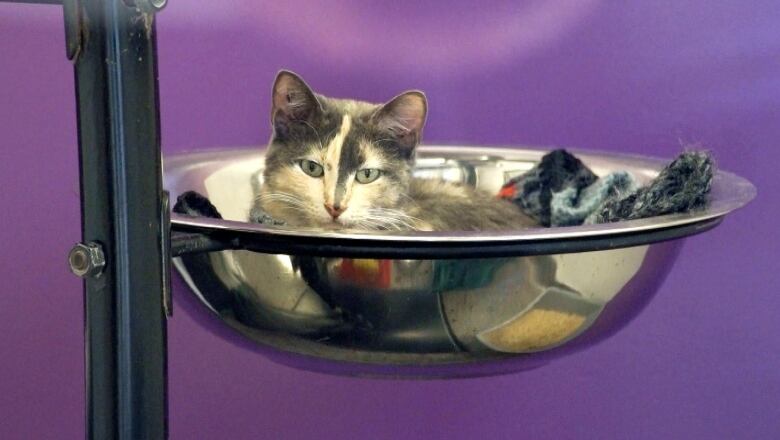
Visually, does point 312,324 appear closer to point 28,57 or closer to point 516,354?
point 516,354

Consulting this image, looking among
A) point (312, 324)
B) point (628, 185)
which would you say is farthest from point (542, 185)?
point (312, 324)

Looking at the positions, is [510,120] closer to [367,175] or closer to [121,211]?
→ [367,175]

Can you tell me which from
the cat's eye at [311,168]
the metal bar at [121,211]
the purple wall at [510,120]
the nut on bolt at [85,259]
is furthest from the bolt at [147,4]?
the purple wall at [510,120]

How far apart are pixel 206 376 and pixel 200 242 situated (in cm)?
91

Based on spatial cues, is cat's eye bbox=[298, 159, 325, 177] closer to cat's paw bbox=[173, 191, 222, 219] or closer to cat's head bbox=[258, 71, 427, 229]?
cat's head bbox=[258, 71, 427, 229]

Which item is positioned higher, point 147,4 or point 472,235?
point 147,4

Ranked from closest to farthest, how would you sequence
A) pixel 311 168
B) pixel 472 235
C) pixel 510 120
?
1. pixel 472 235
2. pixel 311 168
3. pixel 510 120

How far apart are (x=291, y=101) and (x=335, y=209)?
0.38ft

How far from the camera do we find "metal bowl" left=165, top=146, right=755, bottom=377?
1.94ft

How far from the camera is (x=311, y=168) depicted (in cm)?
84

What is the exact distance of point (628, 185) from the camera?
3.01 feet

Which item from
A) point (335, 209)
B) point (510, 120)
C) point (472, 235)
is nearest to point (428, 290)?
point (472, 235)

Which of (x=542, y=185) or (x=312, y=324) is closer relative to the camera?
(x=312, y=324)

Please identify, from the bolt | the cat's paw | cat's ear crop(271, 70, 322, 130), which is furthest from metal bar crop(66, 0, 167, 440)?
cat's ear crop(271, 70, 322, 130)
